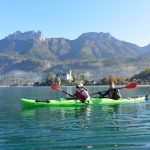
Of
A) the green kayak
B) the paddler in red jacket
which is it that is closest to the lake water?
the green kayak

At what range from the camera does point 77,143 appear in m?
17.6

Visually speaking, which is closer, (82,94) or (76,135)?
(76,135)

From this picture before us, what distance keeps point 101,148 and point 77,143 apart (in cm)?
144

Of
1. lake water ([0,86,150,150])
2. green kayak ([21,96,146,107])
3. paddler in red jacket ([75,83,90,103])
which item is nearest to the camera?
lake water ([0,86,150,150])

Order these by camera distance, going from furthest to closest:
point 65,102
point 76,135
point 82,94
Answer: point 82,94 → point 65,102 → point 76,135

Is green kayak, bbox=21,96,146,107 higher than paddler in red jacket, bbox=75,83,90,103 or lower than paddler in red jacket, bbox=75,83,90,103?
lower

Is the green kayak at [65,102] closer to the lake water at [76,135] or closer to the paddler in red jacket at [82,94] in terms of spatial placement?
the paddler in red jacket at [82,94]

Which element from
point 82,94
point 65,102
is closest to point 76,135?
point 65,102

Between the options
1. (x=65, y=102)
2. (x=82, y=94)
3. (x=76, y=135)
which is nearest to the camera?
(x=76, y=135)

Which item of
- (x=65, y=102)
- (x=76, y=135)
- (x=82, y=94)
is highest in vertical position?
(x=82, y=94)

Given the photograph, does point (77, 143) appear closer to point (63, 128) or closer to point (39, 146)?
point (39, 146)

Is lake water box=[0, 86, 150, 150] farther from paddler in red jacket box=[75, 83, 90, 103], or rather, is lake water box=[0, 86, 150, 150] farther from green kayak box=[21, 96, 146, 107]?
paddler in red jacket box=[75, 83, 90, 103]

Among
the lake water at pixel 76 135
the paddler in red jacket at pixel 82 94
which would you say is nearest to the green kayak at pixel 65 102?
the paddler in red jacket at pixel 82 94

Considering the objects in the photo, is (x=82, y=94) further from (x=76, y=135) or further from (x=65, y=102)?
(x=76, y=135)
